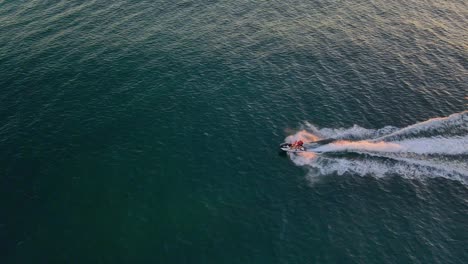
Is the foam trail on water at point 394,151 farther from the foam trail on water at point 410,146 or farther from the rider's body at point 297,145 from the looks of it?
the rider's body at point 297,145

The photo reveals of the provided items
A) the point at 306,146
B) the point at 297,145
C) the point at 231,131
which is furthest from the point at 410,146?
the point at 231,131

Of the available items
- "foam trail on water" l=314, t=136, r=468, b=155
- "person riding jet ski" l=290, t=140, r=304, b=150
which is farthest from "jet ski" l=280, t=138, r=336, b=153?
"foam trail on water" l=314, t=136, r=468, b=155

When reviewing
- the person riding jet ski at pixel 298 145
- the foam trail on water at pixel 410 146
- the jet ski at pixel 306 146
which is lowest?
the foam trail on water at pixel 410 146

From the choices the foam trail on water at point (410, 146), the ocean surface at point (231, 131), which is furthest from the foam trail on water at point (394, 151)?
the ocean surface at point (231, 131)

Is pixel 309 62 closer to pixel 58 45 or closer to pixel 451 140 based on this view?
pixel 451 140

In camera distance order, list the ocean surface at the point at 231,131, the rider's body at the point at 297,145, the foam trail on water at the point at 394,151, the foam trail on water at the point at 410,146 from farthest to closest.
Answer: the foam trail on water at the point at 410,146 < the rider's body at the point at 297,145 < the foam trail on water at the point at 394,151 < the ocean surface at the point at 231,131

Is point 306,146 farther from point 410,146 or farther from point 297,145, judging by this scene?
point 410,146

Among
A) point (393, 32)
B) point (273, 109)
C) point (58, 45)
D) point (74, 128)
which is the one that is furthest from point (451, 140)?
point (58, 45)
